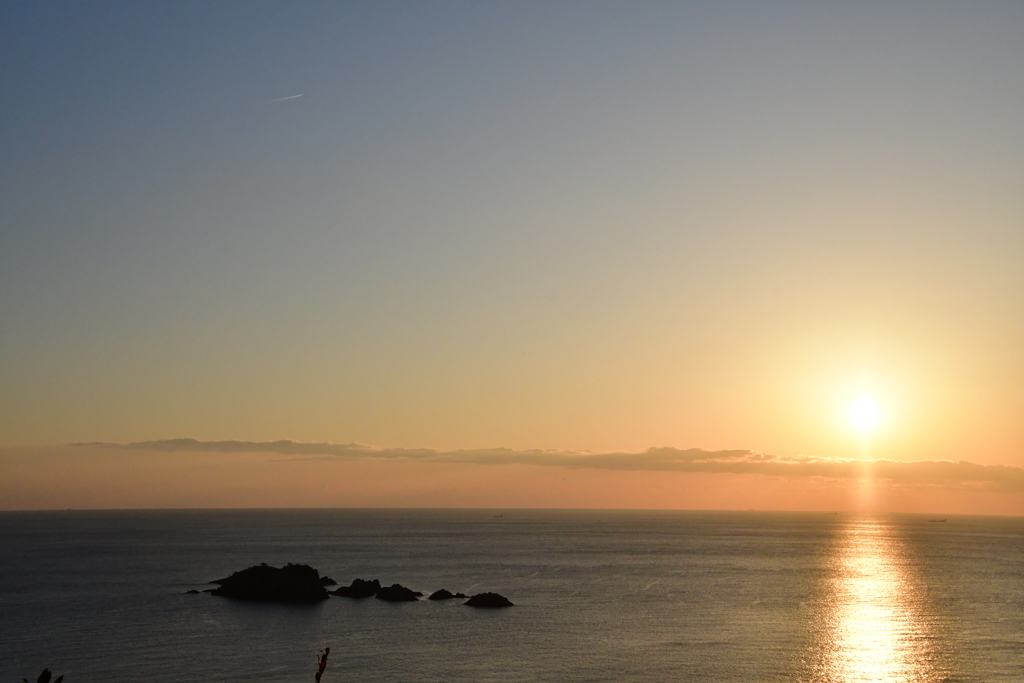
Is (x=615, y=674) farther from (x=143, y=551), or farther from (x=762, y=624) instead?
(x=143, y=551)

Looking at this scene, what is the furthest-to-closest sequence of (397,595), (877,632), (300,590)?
1. (397,595)
2. (300,590)
3. (877,632)

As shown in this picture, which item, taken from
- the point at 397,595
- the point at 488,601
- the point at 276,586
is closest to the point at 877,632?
the point at 488,601

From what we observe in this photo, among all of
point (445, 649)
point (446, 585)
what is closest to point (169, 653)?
point (445, 649)

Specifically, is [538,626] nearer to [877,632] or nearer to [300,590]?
[300,590]

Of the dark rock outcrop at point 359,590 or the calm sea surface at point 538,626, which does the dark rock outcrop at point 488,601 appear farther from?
the dark rock outcrop at point 359,590

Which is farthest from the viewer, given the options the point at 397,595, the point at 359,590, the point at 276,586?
the point at 359,590

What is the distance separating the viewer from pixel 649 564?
146375 mm

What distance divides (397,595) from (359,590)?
5.96 m

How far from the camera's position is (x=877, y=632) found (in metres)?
79.9

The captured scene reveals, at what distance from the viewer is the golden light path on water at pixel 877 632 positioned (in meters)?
62.0

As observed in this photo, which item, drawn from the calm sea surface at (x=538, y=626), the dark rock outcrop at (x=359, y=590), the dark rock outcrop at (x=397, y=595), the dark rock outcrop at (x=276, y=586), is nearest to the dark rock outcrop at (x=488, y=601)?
the calm sea surface at (x=538, y=626)

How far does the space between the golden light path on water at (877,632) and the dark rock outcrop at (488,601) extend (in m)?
33.6

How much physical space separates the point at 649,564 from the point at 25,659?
105819 millimetres

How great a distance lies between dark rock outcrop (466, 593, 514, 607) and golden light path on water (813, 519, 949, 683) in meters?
A: 33.6
